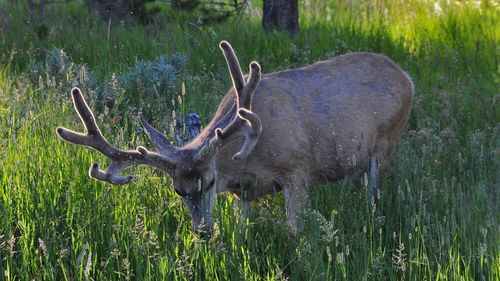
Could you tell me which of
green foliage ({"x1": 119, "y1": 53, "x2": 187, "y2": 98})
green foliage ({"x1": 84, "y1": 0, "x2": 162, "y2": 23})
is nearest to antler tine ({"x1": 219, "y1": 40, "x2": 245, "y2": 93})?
green foliage ({"x1": 119, "y1": 53, "x2": 187, "y2": 98})

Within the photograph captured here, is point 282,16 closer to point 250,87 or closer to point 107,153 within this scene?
point 250,87

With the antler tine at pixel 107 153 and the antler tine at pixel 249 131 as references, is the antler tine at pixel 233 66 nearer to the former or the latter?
the antler tine at pixel 249 131

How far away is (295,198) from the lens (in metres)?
6.34

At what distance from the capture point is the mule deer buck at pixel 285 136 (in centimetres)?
560

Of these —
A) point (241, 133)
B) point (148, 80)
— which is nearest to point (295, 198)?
point (241, 133)

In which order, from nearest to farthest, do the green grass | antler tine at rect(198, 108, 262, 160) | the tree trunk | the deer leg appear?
the green grass < antler tine at rect(198, 108, 262, 160) < the deer leg < the tree trunk

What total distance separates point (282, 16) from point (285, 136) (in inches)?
161

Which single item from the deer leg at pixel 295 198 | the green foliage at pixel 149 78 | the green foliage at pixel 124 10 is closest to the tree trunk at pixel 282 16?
the green foliage at pixel 149 78

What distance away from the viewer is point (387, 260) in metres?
5.31

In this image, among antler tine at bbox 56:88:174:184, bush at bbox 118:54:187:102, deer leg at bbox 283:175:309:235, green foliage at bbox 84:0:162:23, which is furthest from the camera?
green foliage at bbox 84:0:162:23

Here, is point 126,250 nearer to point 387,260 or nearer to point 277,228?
point 277,228

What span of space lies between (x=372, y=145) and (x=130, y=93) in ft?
8.03

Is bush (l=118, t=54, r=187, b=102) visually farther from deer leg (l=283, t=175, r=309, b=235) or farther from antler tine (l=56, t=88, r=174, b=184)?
antler tine (l=56, t=88, r=174, b=184)

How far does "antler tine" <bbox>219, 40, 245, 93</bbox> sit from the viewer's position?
223 inches
